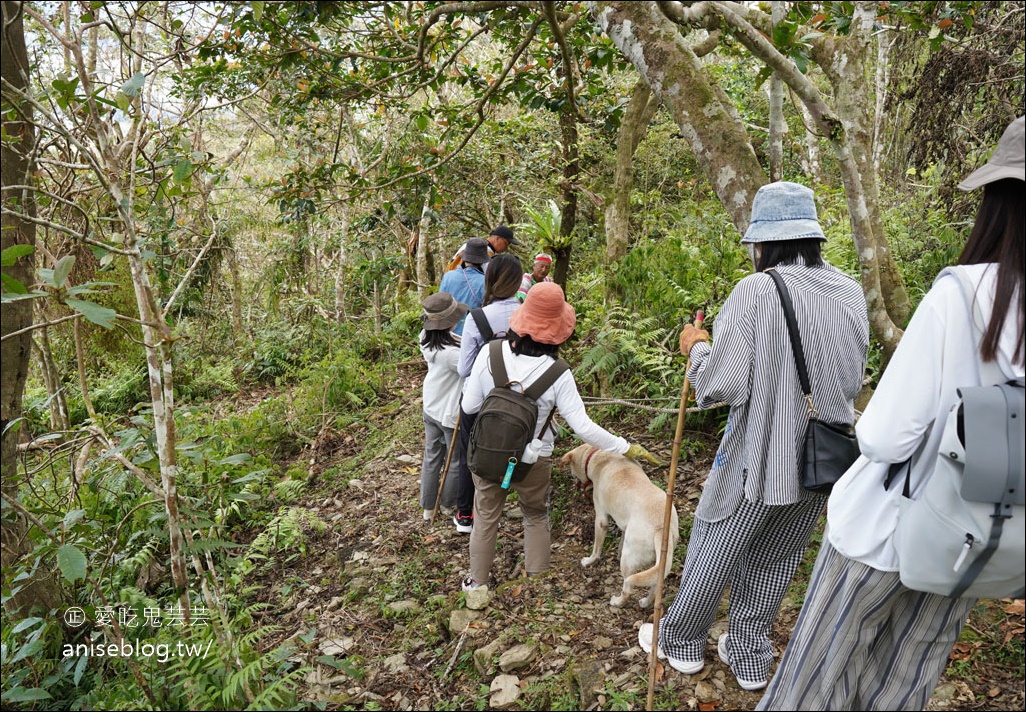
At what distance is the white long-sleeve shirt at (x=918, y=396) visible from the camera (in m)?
1.68

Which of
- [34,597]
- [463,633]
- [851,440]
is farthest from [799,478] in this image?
[34,597]

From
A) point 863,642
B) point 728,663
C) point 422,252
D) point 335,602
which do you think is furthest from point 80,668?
point 422,252

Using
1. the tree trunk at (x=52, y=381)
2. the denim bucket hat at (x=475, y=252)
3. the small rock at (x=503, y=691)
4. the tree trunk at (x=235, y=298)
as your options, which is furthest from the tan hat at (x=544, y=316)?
the tree trunk at (x=235, y=298)

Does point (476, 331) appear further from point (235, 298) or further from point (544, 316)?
point (235, 298)

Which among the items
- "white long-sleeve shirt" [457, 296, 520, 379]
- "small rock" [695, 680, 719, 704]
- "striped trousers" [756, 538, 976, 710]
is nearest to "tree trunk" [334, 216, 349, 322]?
"white long-sleeve shirt" [457, 296, 520, 379]

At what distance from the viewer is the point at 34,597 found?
345 cm

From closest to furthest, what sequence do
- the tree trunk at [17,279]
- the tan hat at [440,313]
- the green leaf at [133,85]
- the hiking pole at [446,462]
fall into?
1. the green leaf at [133,85]
2. the tree trunk at [17,279]
3. the tan hat at [440,313]
4. the hiking pole at [446,462]

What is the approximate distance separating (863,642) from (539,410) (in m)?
2.07

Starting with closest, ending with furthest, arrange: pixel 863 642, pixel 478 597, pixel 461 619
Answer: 1. pixel 863 642
2. pixel 461 619
3. pixel 478 597

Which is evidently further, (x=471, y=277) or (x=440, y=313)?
(x=471, y=277)

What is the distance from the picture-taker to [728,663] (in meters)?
3.09

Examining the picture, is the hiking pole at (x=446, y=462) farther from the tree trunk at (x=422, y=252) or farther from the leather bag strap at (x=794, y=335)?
the tree trunk at (x=422, y=252)

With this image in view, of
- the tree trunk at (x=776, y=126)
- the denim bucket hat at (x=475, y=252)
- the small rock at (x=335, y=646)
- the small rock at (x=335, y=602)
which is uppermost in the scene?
the tree trunk at (x=776, y=126)

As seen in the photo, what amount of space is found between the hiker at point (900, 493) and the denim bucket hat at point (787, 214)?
2.40 feet
